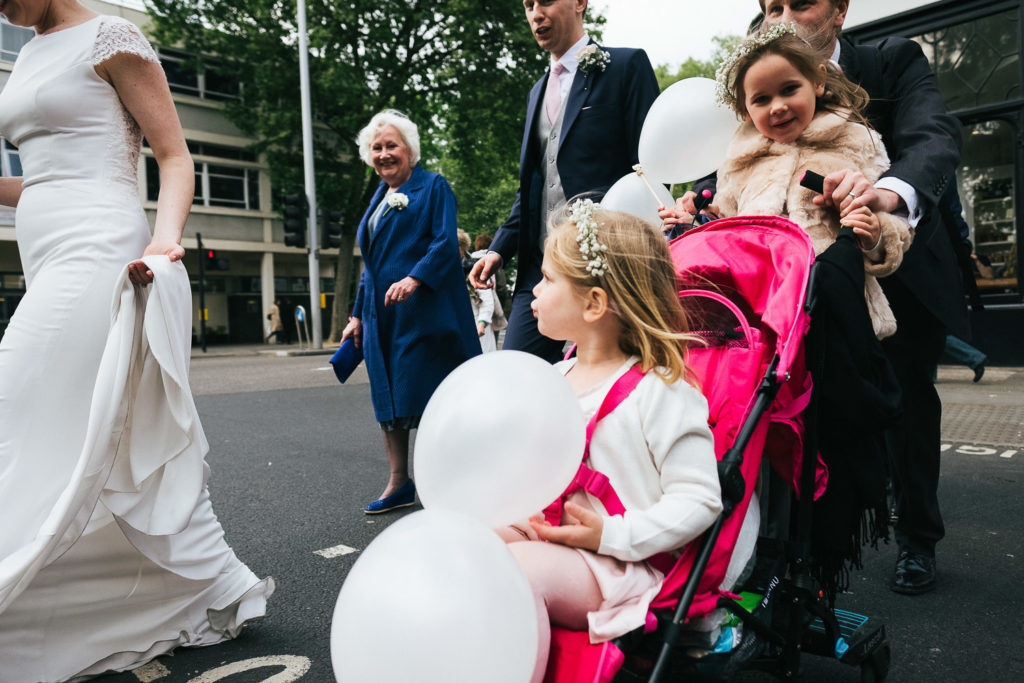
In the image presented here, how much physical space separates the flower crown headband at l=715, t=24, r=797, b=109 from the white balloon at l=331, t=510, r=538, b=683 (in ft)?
5.67

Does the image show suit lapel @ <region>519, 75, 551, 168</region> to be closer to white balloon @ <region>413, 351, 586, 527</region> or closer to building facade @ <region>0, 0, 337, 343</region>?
white balloon @ <region>413, 351, 586, 527</region>

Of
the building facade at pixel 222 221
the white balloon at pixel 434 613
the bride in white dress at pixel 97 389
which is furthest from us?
the building facade at pixel 222 221

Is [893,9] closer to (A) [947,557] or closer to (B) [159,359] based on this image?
(A) [947,557]

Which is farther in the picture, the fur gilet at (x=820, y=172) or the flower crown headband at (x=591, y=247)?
the fur gilet at (x=820, y=172)

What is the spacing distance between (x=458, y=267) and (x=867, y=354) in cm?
267

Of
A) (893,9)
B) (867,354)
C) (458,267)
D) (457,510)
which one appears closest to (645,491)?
(457,510)

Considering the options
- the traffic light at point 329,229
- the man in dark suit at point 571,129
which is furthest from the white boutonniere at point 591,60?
the traffic light at point 329,229

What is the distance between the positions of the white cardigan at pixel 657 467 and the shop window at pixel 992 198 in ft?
32.9

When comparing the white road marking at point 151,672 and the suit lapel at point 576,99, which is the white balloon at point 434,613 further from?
the suit lapel at point 576,99

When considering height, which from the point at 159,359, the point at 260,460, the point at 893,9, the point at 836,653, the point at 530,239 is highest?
the point at 893,9

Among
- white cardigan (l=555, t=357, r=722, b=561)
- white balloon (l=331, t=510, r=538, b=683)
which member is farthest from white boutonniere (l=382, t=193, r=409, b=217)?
white balloon (l=331, t=510, r=538, b=683)

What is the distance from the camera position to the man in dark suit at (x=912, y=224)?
2285mm

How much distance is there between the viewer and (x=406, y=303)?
4.16m

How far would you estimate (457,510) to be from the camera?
58.9 inches
